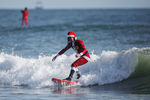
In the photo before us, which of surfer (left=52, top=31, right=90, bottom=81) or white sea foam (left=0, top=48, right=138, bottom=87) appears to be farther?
white sea foam (left=0, top=48, right=138, bottom=87)

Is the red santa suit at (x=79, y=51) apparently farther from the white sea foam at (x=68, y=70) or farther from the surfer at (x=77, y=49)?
the white sea foam at (x=68, y=70)

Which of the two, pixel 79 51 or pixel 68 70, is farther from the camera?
pixel 68 70

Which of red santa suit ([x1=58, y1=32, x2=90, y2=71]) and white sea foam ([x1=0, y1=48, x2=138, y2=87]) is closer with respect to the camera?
red santa suit ([x1=58, y1=32, x2=90, y2=71])

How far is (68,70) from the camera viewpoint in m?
11.9

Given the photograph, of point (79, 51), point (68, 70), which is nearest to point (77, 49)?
point (79, 51)

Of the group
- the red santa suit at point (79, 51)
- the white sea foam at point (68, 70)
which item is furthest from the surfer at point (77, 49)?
the white sea foam at point (68, 70)

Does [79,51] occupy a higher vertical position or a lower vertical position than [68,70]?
higher

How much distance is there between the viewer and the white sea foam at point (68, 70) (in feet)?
35.8

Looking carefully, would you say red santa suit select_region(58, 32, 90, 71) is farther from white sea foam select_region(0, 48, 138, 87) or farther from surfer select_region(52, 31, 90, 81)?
white sea foam select_region(0, 48, 138, 87)

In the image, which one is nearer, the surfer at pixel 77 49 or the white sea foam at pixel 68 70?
the surfer at pixel 77 49

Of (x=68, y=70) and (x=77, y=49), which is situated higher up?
(x=77, y=49)

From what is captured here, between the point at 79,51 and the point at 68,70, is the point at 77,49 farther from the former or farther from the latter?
the point at 68,70

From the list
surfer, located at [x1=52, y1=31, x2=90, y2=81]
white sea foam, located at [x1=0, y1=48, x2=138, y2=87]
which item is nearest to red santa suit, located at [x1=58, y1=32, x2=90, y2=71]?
surfer, located at [x1=52, y1=31, x2=90, y2=81]

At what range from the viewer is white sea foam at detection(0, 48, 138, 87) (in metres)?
10.9
